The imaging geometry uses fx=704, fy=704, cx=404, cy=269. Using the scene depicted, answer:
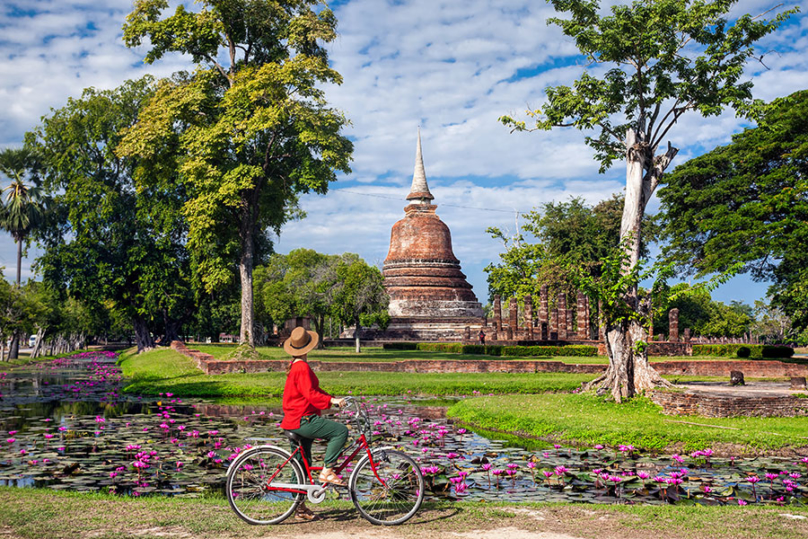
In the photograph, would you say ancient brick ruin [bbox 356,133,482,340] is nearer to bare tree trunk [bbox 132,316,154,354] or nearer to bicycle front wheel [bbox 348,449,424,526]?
bare tree trunk [bbox 132,316,154,354]

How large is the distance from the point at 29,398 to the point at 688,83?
56.5ft

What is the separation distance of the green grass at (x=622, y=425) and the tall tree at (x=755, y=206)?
11667mm

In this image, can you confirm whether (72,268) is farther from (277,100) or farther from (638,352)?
(638,352)

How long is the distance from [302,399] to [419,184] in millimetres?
58826

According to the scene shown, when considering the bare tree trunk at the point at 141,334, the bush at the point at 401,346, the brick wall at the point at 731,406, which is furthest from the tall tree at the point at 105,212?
the brick wall at the point at 731,406

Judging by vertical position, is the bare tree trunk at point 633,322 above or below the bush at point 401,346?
above

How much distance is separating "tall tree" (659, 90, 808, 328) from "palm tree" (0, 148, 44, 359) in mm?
35886

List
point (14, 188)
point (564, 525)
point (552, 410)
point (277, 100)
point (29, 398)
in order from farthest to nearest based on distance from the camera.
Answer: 1. point (14, 188)
2. point (277, 100)
3. point (29, 398)
4. point (552, 410)
5. point (564, 525)

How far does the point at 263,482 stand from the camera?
20.3 ft

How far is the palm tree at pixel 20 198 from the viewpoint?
42656 mm

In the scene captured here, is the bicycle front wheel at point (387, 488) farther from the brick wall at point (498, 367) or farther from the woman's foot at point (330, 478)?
the brick wall at point (498, 367)

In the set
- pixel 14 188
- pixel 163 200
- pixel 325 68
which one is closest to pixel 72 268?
pixel 163 200

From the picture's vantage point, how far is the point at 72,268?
1320 inches

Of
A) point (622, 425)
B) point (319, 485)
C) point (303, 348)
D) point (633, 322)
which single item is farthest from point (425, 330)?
point (319, 485)
